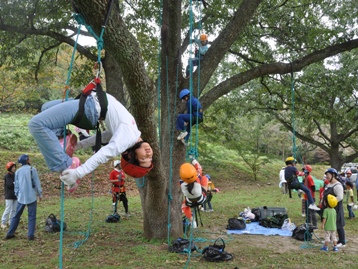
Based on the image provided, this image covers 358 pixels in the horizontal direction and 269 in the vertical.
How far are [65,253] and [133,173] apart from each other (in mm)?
3720

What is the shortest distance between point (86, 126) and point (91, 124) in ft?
0.26

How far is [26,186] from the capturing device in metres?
7.17

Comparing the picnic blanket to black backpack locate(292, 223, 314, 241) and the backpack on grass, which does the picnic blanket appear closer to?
black backpack locate(292, 223, 314, 241)

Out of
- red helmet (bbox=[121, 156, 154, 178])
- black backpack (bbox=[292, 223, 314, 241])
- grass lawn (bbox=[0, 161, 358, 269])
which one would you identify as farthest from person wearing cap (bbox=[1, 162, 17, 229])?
black backpack (bbox=[292, 223, 314, 241])

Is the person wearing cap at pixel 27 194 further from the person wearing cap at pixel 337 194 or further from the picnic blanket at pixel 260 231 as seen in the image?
the person wearing cap at pixel 337 194

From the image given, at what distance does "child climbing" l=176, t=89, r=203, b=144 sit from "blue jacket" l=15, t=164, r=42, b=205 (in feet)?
10.7

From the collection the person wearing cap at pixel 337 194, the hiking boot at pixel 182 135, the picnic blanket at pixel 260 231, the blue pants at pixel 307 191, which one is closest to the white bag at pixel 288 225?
the picnic blanket at pixel 260 231

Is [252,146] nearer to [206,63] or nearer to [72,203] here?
[72,203]

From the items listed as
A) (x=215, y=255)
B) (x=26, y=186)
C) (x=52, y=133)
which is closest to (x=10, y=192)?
(x=26, y=186)

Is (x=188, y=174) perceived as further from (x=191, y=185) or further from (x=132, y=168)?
(x=132, y=168)

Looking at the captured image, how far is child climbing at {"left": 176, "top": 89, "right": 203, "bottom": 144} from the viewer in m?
5.88

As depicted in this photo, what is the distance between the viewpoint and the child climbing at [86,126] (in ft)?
8.76

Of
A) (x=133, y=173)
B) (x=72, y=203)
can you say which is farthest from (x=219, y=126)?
(x=133, y=173)

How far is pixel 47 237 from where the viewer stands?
24.6ft
